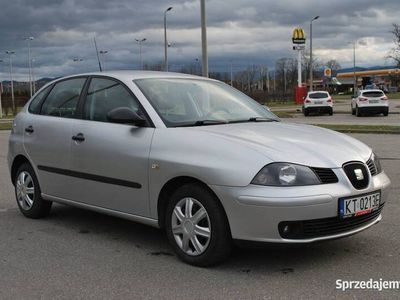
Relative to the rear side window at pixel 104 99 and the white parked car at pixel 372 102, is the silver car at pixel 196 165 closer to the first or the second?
the rear side window at pixel 104 99

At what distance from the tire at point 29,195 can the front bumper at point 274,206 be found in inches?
112

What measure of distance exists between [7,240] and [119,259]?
142cm

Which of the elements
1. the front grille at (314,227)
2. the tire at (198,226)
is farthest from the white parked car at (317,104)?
the front grille at (314,227)

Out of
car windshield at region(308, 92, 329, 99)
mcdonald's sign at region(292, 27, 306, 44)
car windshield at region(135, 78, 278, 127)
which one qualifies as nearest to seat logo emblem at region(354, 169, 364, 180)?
car windshield at region(135, 78, 278, 127)

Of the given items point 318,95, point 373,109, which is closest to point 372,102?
point 373,109

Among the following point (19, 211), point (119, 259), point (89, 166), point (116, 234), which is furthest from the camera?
point (19, 211)

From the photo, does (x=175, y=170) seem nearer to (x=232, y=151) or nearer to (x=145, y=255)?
(x=232, y=151)

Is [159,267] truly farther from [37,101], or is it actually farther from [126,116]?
[37,101]

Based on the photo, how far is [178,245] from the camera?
4.61 m

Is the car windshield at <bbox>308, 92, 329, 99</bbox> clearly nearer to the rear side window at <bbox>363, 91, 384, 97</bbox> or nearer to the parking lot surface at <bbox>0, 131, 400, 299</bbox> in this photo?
the rear side window at <bbox>363, 91, 384, 97</bbox>

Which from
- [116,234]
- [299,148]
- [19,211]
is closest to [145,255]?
[116,234]

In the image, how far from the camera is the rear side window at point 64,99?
583cm

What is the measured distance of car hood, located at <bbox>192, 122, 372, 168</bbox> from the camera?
13.7 feet

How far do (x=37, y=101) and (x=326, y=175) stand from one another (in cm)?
380
